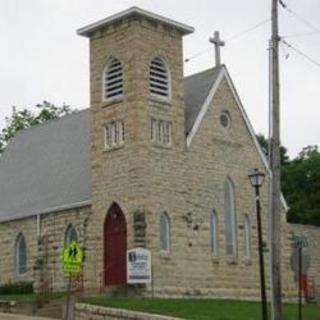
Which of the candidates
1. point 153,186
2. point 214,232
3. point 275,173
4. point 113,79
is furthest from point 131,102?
point 275,173

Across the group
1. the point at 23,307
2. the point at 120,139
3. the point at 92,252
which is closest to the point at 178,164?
the point at 120,139

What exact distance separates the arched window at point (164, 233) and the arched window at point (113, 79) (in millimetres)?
5130

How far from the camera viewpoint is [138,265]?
3406 cm

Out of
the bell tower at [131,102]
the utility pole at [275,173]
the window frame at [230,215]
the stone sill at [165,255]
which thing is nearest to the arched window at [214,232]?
the window frame at [230,215]

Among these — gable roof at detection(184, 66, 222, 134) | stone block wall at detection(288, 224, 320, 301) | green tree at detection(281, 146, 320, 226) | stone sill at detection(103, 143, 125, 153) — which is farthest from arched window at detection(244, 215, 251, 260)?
green tree at detection(281, 146, 320, 226)

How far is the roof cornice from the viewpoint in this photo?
36250mm

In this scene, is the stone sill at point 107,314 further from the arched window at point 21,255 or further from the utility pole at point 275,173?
the arched window at point 21,255

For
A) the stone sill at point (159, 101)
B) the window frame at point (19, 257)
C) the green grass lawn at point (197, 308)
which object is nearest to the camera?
the green grass lawn at point (197, 308)

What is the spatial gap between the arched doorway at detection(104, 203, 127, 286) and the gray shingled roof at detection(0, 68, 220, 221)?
6.71 ft

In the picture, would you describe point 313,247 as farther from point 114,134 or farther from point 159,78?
point 114,134

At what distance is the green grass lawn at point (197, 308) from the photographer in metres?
29.6

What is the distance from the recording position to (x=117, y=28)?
3719cm

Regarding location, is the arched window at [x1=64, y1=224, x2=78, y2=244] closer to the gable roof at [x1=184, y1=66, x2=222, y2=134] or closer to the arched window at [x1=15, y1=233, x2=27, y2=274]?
the arched window at [x1=15, y1=233, x2=27, y2=274]

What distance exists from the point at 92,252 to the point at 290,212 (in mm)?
26685
